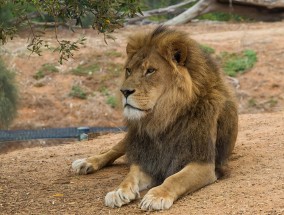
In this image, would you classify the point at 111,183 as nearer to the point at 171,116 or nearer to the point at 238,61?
the point at 171,116

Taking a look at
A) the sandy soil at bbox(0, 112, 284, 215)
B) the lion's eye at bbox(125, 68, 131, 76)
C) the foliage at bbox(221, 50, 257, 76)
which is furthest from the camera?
the foliage at bbox(221, 50, 257, 76)

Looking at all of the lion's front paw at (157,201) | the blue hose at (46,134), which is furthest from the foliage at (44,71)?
the lion's front paw at (157,201)

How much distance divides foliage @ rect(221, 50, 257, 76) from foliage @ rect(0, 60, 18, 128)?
4.15 m

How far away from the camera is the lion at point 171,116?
461cm

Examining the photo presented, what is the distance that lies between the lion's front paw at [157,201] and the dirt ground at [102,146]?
0.05m

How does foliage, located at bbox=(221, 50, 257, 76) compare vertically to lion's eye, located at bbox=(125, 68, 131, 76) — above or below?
below

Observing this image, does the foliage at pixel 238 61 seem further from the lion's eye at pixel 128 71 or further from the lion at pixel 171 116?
the lion's eye at pixel 128 71

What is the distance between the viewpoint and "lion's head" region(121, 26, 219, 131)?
4.59 metres

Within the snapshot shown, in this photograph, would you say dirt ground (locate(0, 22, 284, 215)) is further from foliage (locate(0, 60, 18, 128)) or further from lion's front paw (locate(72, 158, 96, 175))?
foliage (locate(0, 60, 18, 128))

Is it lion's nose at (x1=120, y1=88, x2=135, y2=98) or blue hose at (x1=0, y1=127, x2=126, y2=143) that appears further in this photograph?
blue hose at (x1=0, y1=127, x2=126, y2=143)

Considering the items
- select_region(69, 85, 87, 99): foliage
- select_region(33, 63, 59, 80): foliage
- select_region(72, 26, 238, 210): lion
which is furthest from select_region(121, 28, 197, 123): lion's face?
select_region(33, 63, 59, 80): foliage

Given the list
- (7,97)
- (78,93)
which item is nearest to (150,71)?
(7,97)

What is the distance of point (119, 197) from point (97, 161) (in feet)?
4.34

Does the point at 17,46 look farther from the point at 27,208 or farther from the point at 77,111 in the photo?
the point at 27,208
